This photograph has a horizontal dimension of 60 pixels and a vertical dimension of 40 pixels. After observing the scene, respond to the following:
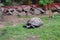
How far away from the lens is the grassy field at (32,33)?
19.7 ft

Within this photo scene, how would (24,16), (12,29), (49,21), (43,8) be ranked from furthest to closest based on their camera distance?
(43,8) → (24,16) → (49,21) → (12,29)

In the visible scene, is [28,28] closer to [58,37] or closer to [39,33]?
[39,33]

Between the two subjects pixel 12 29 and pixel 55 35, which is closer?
pixel 55 35

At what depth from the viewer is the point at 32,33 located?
630 centimetres

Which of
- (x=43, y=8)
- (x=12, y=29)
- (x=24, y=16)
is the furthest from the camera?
(x=43, y=8)

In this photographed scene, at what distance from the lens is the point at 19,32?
6406 millimetres

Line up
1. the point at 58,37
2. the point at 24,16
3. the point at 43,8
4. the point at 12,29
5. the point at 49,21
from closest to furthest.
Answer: the point at 58,37 → the point at 12,29 → the point at 49,21 → the point at 24,16 → the point at 43,8

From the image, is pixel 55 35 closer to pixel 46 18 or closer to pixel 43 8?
pixel 46 18

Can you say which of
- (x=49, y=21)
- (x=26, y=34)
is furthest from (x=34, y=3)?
(x=26, y=34)

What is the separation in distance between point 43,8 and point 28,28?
2521 millimetres

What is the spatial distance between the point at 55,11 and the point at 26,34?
325 cm

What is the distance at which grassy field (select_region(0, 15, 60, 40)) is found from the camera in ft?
19.7

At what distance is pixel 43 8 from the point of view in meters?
9.13

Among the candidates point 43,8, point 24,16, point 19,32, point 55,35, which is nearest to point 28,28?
point 19,32
